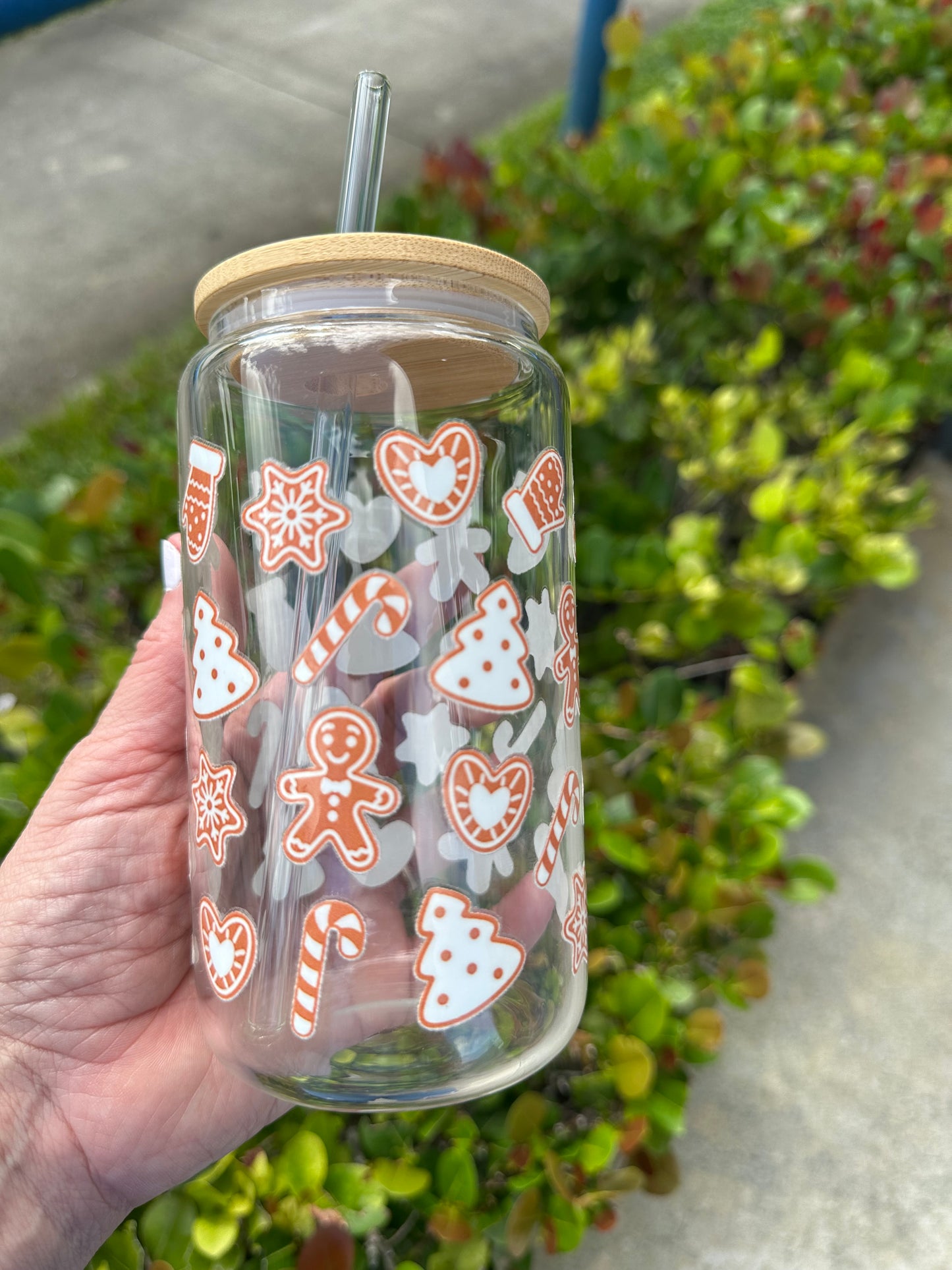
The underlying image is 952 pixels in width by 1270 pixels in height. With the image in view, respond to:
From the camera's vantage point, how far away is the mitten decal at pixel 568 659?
0.92m

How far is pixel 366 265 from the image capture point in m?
0.75

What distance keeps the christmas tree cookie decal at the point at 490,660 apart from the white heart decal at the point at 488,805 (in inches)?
2.9

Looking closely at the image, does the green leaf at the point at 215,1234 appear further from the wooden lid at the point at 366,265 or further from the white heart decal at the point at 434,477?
the wooden lid at the point at 366,265

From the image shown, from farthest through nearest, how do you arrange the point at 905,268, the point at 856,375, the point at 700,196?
the point at 905,268 → the point at 700,196 → the point at 856,375

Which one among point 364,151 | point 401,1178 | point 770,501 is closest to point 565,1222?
point 401,1178

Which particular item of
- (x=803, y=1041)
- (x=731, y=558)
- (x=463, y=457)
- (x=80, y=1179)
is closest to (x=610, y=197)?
(x=731, y=558)

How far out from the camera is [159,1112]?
3.25 ft

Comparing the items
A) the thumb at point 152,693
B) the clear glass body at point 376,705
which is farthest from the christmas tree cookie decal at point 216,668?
the thumb at point 152,693

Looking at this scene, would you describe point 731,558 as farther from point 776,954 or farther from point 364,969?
point 364,969

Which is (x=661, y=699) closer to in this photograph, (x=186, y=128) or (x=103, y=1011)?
(x=103, y=1011)

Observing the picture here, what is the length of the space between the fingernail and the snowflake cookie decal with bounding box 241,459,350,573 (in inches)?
9.7

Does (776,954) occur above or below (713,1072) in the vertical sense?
above

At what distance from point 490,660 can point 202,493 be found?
33 cm

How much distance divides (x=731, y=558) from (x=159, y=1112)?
1504 millimetres
